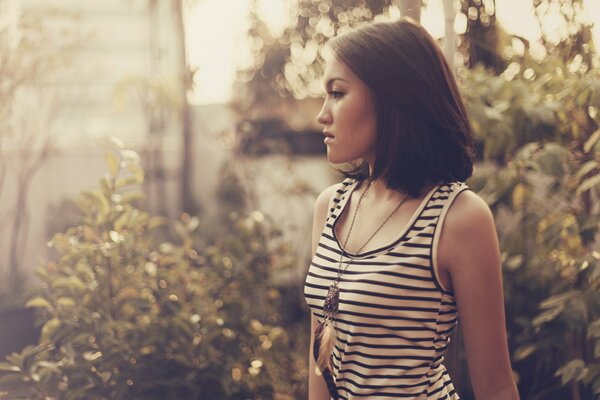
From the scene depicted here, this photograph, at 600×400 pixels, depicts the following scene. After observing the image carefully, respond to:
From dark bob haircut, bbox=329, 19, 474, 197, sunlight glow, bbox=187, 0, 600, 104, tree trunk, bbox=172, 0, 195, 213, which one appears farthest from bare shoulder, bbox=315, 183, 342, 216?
tree trunk, bbox=172, 0, 195, 213

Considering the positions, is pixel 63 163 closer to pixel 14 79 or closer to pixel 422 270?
pixel 14 79

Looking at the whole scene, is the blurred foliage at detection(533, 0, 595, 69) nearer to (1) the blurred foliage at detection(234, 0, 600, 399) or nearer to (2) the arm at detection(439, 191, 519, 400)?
(1) the blurred foliage at detection(234, 0, 600, 399)

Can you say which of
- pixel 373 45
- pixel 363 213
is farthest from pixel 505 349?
pixel 373 45

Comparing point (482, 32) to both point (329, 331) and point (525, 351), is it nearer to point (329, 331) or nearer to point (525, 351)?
point (525, 351)

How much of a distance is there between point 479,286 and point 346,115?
387mm

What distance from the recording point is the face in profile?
1355 millimetres

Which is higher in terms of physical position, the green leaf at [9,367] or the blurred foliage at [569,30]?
the blurred foliage at [569,30]

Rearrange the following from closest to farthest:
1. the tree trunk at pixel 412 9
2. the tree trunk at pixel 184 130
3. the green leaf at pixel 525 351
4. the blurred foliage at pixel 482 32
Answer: the tree trunk at pixel 412 9 < the green leaf at pixel 525 351 < the blurred foliage at pixel 482 32 < the tree trunk at pixel 184 130

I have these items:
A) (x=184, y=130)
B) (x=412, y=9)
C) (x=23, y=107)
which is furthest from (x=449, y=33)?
(x=184, y=130)

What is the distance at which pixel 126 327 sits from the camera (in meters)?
2.40

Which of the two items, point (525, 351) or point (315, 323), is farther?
point (525, 351)

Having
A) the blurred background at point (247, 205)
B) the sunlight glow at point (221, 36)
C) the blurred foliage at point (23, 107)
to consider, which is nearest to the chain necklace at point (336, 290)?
the blurred background at point (247, 205)

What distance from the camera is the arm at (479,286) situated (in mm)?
1232

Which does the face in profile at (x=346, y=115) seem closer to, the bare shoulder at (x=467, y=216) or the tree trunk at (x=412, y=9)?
the bare shoulder at (x=467, y=216)
